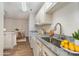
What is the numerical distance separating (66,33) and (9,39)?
3.29 feet

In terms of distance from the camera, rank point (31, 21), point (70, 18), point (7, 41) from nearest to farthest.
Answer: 1. point (70, 18)
2. point (7, 41)
3. point (31, 21)

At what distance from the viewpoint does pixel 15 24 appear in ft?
5.87

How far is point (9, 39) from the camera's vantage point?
Answer: 1902mm

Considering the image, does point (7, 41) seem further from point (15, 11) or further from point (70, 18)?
point (70, 18)

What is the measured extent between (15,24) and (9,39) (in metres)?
0.31

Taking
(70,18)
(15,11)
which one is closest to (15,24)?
(15,11)

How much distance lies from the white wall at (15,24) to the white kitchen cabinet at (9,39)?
10 centimetres

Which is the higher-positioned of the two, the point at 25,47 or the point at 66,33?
the point at 66,33

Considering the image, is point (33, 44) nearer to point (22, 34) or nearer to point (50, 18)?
point (22, 34)

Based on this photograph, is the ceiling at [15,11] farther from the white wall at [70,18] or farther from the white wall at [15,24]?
the white wall at [70,18]

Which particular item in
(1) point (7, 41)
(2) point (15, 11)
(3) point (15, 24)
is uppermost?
(2) point (15, 11)

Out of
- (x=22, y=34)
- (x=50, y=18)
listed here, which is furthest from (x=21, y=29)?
(x=50, y=18)

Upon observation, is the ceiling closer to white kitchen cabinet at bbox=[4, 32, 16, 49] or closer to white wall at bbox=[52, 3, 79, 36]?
white kitchen cabinet at bbox=[4, 32, 16, 49]

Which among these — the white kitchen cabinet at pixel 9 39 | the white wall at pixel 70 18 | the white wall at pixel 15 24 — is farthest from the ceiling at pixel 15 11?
the white wall at pixel 70 18
